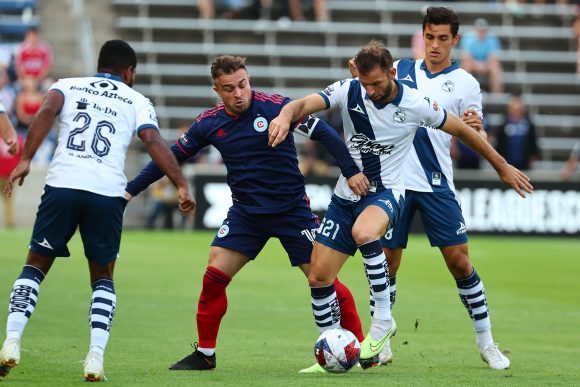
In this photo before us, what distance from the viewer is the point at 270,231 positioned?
8891mm

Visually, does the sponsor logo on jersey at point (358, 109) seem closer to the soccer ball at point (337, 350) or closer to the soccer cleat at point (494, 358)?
the soccer ball at point (337, 350)

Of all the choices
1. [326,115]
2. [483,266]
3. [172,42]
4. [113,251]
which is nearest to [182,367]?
[113,251]

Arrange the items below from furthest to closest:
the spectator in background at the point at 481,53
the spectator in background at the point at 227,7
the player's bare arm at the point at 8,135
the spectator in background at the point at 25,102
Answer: the spectator in background at the point at 227,7 < the spectator in background at the point at 481,53 < the spectator in background at the point at 25,102 < the player's bare arm at the point at 8,135

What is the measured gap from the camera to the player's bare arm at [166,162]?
310 inches

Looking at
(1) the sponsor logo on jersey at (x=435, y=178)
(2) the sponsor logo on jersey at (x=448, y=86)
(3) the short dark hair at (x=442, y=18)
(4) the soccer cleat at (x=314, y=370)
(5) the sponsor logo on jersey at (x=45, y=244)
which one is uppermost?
(3) the short dark hair at (x=442, y=18)

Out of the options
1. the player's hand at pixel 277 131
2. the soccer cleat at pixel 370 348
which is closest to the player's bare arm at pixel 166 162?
the player's hand at pixel 277 131

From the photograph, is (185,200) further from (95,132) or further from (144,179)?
(144,179)

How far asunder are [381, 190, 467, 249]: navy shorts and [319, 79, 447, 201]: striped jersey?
64cm

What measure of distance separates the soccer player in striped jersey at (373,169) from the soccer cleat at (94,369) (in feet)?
5.78

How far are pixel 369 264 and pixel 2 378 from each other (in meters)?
2.64

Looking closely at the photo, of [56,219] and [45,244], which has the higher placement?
[56,219]

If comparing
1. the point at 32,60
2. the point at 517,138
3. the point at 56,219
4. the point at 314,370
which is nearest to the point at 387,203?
the point at 314,370

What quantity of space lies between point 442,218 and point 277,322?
9.71ft

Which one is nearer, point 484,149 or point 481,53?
point 484,149
